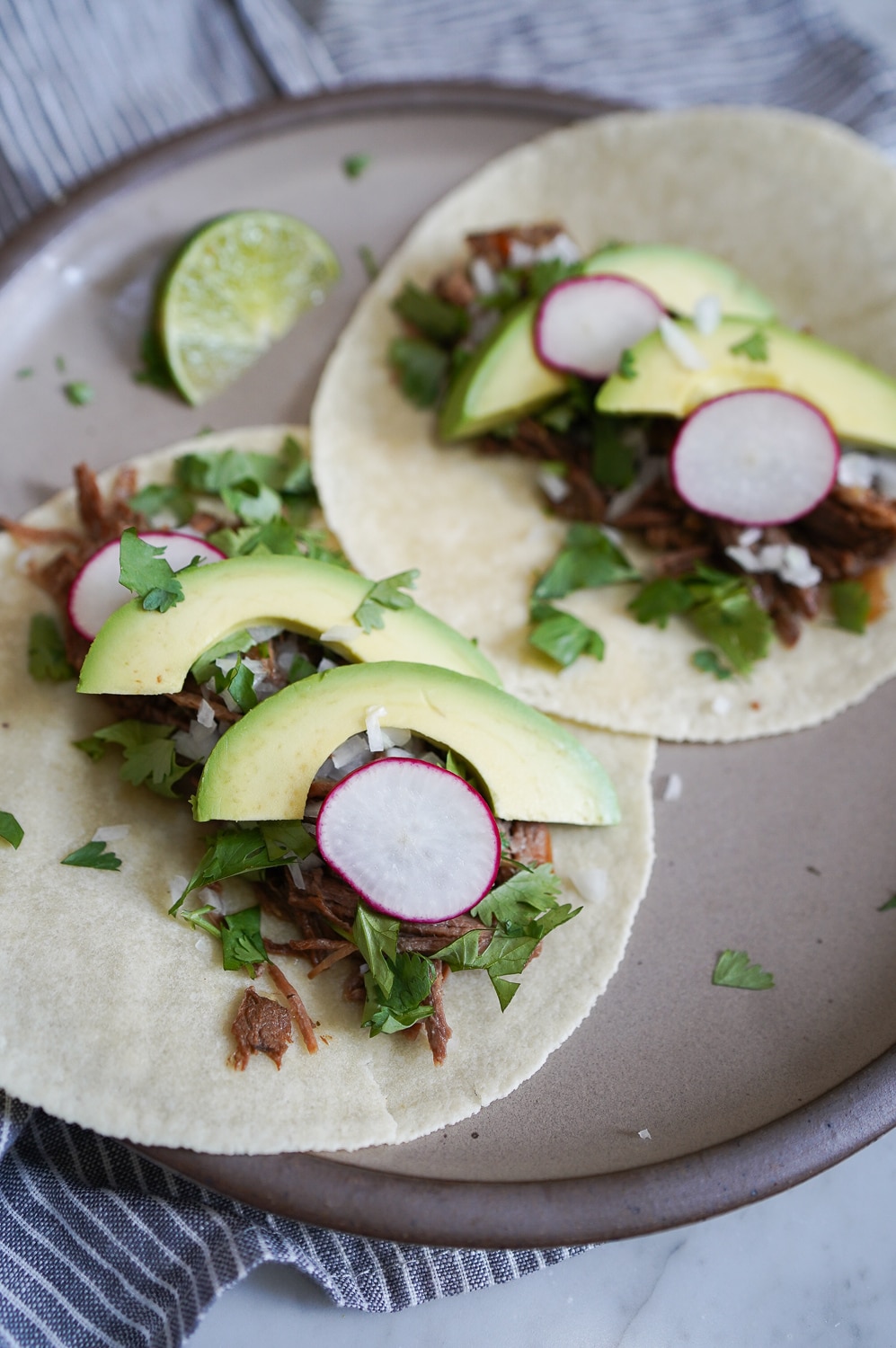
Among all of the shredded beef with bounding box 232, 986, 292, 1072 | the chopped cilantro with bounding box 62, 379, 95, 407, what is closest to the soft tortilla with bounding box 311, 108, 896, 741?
the chopped cilantro with bounding box 62, 379, 95, 407

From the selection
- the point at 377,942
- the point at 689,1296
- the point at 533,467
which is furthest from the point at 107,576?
the point at 689,1296

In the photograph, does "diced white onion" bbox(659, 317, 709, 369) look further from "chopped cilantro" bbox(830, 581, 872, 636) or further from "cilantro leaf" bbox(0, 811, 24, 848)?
"cilantro leaf" bbox(0, 811, 24, 848)

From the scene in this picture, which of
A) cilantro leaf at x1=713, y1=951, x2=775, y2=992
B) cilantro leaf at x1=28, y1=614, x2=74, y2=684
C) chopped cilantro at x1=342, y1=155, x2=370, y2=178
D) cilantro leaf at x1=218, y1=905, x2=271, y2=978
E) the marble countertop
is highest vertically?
chopped cilantro at x1=342, y1=155, x2=370, y2=178

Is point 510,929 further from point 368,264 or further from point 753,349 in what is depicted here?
point 368,264

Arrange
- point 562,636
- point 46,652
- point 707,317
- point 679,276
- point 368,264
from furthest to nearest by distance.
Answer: point 368,264 → point 679,276 → point 707,317 → point 562,636 → point 46,652

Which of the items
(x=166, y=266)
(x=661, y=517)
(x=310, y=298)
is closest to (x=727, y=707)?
(x=661, y=517)

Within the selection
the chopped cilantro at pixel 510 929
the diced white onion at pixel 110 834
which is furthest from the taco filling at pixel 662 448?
the diced white onion at pixel 110 834
